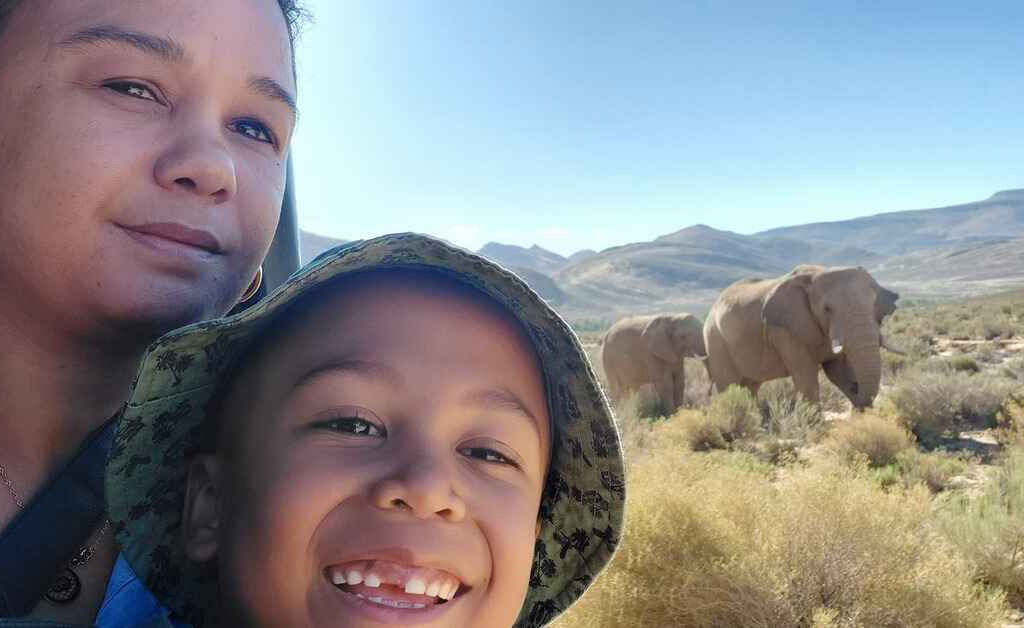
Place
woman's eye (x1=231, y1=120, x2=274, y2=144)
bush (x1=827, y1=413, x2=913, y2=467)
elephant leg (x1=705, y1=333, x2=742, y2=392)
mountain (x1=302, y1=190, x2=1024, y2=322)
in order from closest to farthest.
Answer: woman's eye (x1=231, y1=120, x2=274, y2=144), bush (x1=827, y1=413, x2=913, y2=467), elephant leg (x1=705, y1=333, x2=742, y2=392), mountain (x1=302, y1=190, x2=1024, y2=322)

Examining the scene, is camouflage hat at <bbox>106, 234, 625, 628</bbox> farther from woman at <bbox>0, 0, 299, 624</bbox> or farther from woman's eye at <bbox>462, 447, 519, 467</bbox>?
woman's eye at <bbox>462, 447, 519, 467</bbox>

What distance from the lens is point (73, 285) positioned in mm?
1034

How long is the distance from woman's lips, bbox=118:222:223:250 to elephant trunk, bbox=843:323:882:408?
9.98 meters

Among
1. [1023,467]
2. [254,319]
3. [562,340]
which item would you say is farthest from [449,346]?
[1023,467]

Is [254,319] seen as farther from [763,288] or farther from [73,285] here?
[763,288]

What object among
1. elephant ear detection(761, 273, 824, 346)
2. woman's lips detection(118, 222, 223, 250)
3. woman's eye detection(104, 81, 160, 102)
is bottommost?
elephant ear detection(761, 273, 824, 346)

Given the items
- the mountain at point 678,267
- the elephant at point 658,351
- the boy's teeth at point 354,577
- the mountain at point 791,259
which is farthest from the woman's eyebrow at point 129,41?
the mountain at point 678,267

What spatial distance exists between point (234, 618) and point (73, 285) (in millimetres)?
618

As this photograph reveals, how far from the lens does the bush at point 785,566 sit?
10.4 ft

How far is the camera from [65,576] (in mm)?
1134

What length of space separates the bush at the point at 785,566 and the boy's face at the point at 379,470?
2.39 m

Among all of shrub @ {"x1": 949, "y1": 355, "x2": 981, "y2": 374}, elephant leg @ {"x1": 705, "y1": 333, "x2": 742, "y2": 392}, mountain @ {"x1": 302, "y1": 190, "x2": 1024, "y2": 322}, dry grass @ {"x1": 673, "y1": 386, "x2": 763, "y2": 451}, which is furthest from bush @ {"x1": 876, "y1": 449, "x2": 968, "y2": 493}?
mountain @ {"x1": 302, "y1": 190, "x2": 1024, "y2": 322}

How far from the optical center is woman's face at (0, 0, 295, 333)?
102cm

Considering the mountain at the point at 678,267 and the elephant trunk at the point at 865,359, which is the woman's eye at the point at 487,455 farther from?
the mountain at the point at 678,267
